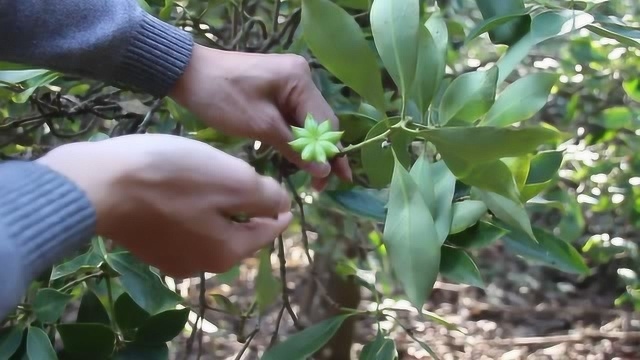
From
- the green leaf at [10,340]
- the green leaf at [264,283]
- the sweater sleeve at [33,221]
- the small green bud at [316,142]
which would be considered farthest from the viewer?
the green leaf at [264,283]

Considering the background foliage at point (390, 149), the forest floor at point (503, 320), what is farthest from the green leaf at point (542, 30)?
the forest floor at point (503, 320)

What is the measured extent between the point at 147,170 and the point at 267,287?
63 centimetres

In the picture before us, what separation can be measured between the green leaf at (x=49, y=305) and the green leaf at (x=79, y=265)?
2.1 inches

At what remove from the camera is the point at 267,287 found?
1164 millimetres

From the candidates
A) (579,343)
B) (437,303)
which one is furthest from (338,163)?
(437,303)

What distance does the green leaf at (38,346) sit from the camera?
79cm

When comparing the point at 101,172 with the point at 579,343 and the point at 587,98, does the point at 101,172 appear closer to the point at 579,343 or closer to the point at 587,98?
the point at 587,98

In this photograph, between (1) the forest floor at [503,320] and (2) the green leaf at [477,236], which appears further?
(1) the forest floor at [503,320]

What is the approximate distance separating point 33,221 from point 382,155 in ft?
1.06

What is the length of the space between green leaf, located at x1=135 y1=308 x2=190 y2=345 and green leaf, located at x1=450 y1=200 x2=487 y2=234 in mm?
319

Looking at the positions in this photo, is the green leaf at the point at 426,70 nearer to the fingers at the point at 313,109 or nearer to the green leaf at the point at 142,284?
the fingers at the point at 313,109

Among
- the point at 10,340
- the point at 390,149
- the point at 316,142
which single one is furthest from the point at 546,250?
the point at 10,340

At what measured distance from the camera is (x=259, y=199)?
0.61m

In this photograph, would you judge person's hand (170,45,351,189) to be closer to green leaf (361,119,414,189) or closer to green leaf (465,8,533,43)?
green leaf (361,119,414,189)
